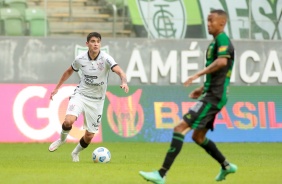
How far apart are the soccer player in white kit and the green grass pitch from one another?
0.42 m

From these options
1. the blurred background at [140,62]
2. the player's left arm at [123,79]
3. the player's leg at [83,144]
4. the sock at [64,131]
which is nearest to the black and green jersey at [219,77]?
the player's left arm at [123,79]

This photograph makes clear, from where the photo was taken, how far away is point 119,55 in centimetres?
2486

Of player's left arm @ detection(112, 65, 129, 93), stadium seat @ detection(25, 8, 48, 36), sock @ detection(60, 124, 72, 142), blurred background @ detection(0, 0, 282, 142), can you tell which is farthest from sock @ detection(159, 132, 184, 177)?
stadium seat @ detection(25, 8, 48, 36)

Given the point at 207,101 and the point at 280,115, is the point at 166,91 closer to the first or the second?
the point at 280,115

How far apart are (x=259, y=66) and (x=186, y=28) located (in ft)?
7.68

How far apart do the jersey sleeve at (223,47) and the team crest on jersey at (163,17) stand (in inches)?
526

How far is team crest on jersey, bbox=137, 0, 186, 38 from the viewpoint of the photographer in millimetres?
24703

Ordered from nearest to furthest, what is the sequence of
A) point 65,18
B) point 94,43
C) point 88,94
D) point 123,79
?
point 123,79
point 94,43
point 88,94
point 65,18

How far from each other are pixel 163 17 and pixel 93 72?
9.48m

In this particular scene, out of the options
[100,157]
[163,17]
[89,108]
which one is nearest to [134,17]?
[163,17]

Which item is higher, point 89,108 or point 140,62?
point 89,108

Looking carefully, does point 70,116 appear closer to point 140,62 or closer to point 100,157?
point 100,157

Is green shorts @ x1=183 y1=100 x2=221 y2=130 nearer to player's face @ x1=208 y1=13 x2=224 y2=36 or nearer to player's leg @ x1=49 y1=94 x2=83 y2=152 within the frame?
player's face @ x1=208 y1=13 x2=224 y2=36

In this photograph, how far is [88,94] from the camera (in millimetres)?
15773
